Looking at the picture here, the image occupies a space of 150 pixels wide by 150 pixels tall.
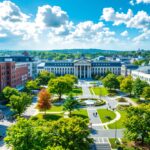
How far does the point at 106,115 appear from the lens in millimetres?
77875

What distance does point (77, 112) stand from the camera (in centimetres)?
8181

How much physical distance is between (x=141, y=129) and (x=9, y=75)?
73.3 metres

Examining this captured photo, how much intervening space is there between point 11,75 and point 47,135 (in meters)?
77.8

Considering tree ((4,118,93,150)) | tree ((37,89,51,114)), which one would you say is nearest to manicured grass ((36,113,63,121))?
tree ((37,89,51,114))

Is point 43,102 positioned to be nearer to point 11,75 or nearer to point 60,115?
point 60,115

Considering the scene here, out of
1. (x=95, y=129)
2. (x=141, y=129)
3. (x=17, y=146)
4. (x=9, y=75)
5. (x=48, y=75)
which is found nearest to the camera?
(x=17, y=146)

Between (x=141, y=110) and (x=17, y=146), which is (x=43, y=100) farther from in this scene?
(x=17, y=146)

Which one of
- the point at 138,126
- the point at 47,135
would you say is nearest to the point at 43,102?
the point at 138,126

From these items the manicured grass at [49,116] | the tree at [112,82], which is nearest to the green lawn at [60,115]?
the manicured grass at [49,116]

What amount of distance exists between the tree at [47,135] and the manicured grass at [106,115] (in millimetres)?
31885

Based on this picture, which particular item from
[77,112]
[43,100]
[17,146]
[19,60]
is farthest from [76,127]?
[19,60]

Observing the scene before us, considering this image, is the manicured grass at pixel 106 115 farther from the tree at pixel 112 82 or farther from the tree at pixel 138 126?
the tree at pixel 112 82

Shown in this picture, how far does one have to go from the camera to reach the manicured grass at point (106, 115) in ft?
240

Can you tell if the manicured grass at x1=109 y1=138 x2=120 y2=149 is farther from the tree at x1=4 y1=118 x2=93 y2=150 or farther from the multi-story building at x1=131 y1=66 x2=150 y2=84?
the multi-story building at x1=131 y1=66 x2=150 y2=84
